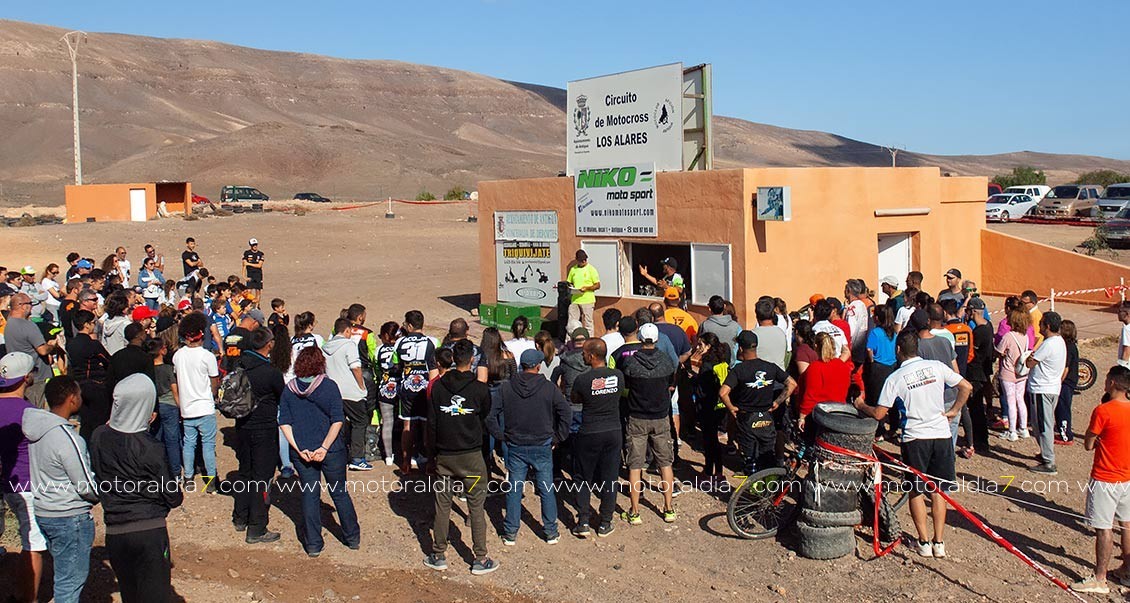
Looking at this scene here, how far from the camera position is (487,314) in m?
18.8

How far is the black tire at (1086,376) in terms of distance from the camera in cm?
1251

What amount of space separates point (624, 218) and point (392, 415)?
25.6ft

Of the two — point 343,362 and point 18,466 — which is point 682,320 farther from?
point 18,466

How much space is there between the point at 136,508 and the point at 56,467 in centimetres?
53

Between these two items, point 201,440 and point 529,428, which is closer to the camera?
point 529,428

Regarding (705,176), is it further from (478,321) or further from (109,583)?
(109,583)

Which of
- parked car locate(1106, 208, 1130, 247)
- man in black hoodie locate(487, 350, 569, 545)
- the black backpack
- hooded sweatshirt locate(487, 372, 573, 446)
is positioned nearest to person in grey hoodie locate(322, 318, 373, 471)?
the black backpack

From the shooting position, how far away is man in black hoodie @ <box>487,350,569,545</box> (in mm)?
7570

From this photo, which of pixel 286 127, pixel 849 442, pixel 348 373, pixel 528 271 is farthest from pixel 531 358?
pixel 286 127

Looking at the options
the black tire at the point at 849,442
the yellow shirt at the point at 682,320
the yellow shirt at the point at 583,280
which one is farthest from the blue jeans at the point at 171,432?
the yellow shirt at the point at 583,280

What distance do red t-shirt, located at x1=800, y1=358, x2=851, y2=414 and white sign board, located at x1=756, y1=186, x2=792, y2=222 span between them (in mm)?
6288

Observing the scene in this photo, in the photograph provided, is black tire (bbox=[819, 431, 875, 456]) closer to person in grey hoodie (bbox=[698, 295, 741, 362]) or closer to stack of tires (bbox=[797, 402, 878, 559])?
stack of tires (bbox=[797, 402, 878, 559])

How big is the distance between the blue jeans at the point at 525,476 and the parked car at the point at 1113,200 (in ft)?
102

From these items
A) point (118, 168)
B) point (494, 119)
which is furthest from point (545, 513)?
point (494, 119)
